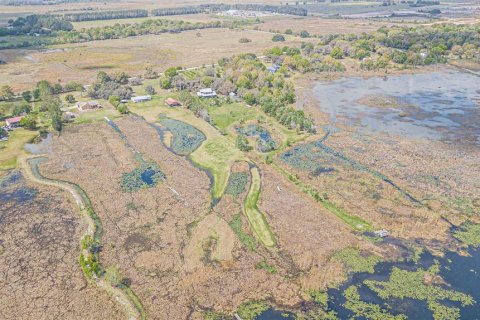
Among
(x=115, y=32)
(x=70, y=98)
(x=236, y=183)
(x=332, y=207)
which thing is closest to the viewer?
(x=332, y=207)

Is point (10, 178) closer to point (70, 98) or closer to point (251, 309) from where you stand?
point (70, 98)

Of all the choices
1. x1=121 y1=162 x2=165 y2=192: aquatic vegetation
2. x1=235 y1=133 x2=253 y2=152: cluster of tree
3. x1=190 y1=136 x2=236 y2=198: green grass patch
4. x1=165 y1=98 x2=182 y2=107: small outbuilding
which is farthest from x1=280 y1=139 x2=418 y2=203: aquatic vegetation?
x1=165 y1=98 x2=182 y2=107: small outbuilding

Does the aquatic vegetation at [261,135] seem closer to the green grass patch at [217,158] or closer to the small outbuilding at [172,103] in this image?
the green grass patch at [217,158]

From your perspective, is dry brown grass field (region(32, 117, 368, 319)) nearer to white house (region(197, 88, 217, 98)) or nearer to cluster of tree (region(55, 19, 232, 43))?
white house (region(197, 88, 217, 98))

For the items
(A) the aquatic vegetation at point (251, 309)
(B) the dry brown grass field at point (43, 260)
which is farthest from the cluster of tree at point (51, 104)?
(A) the aquatic vegetation at point (251, 309)

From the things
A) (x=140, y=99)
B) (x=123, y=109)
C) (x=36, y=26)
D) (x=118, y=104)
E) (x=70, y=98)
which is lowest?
(x=140, y=99)

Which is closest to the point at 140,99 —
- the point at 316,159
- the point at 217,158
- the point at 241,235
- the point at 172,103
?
the point at 172,103
